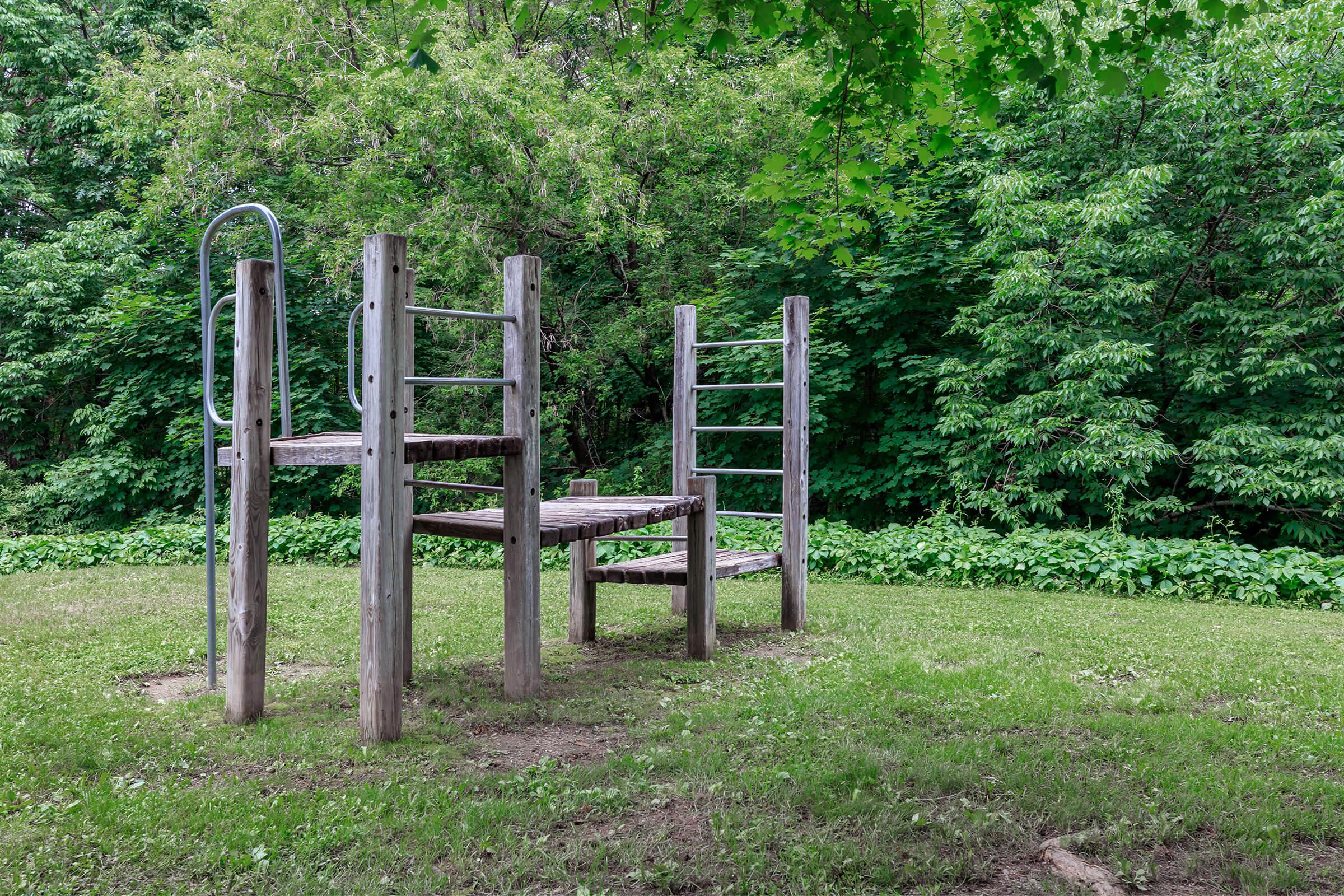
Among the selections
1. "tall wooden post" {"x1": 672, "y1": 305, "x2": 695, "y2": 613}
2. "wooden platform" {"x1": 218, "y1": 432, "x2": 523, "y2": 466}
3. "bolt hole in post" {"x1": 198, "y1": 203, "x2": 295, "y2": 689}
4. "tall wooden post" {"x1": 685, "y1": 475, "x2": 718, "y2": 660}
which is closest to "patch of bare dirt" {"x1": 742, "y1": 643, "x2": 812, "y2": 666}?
"tall wooden post" {"x1": 685, "y1": 475, "x2": 718, "y2": 660}

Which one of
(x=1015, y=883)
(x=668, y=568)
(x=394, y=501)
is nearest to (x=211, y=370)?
(x=394, y=501)

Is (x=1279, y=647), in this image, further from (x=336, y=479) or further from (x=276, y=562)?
(x=336, y=479)

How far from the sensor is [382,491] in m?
3.77

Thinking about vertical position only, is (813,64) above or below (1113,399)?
above

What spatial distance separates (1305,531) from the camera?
958cm

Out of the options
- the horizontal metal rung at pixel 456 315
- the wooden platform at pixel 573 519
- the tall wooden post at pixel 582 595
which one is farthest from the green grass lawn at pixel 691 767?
the horizontal metal rung at pixel 456 315

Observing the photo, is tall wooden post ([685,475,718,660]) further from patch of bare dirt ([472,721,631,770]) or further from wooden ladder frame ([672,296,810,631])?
patch of bare dirt ([472,721,631,770])

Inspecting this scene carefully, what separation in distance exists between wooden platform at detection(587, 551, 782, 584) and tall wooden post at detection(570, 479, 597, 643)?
77 millimetres

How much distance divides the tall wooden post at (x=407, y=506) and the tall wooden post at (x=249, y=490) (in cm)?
59

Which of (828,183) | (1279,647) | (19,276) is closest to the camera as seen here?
(828,183)

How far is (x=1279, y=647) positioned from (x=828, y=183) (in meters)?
3.98

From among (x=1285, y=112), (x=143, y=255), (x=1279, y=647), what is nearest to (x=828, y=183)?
(x=1279, y=647)

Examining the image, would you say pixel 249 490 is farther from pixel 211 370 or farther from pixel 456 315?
pixel 456 315

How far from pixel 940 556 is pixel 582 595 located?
4229 mm
